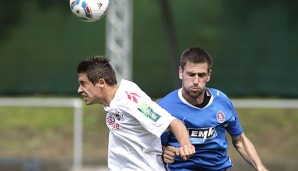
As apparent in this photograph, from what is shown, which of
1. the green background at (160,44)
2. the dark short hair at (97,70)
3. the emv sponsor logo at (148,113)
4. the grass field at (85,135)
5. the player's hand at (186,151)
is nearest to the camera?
the player's hand at (186,151)

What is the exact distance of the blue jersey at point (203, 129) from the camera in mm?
6590

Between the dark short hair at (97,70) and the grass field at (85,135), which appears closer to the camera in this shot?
the dark short hair at (97,70)

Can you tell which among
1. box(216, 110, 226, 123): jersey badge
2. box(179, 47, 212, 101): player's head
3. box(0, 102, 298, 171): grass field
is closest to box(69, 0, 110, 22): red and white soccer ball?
box(179, 47, 212, 101): player's head

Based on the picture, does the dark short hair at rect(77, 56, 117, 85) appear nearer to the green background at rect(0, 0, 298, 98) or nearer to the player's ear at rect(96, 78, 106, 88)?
the player's ear at rect(96, 78, 106, 88)

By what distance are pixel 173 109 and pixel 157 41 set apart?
440 inches

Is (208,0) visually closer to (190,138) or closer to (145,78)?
(145,78)

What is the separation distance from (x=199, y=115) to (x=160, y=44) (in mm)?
11113

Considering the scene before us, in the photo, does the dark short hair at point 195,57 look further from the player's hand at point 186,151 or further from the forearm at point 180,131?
the player's hand at point 186,151

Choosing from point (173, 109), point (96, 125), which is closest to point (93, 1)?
point (173, 109)

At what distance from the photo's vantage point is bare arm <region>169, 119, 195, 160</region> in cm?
603

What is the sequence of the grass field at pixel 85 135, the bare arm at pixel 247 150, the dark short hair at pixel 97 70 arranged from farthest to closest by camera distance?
1. the grass field at pixel 85 135
2. the bare arm at pixel 247 150
3. the dark short hair at pixel 97 70

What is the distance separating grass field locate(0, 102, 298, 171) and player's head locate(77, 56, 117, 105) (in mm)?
7247

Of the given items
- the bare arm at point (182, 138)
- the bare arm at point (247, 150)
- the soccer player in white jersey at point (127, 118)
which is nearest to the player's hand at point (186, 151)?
the bare arm at point (182, 138)

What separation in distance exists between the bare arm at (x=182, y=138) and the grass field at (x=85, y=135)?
288 inches
